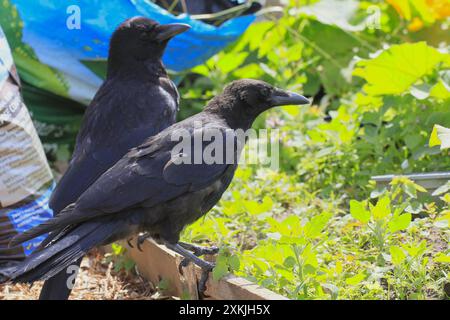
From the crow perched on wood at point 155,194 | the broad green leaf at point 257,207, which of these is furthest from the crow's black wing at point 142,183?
the broad green leaf at point 257,207

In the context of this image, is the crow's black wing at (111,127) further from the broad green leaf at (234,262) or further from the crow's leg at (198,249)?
the broad green leaf at (234,262)

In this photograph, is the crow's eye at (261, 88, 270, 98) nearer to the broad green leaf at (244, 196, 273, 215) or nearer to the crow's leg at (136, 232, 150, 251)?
the broad green leaf at (244, 196, 273, 215)

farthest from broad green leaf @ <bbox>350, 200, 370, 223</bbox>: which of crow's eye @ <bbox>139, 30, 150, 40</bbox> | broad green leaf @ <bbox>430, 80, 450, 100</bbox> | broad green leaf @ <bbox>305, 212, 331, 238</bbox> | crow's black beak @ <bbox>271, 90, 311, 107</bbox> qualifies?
crow's eye @ <bbox>139, 30, 150, 40</bbox>

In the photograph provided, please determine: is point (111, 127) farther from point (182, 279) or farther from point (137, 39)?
point (182, 279)

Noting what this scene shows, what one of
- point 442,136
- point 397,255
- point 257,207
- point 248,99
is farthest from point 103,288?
point 442,136

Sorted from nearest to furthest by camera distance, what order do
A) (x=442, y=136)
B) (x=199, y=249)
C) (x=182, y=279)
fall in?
(x=442, y=136), (x=182, y=279), (x=199, y=249)

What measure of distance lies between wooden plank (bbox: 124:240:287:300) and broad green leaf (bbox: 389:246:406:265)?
0.43 meters

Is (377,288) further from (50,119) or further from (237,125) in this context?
(50,119)

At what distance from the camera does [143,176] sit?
3.37m

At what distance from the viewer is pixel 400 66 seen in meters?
4.23

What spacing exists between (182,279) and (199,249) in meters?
0.17

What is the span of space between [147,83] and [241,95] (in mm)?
744

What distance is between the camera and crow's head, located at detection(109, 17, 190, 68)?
4363mm
